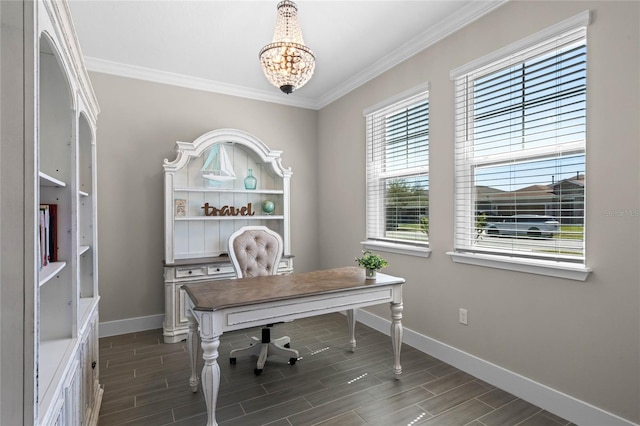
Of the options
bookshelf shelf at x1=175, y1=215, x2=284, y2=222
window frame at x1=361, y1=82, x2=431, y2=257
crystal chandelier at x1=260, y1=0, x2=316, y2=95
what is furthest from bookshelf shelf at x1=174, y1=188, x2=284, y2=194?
crystal chandelier at x1=260, y1=0, x2=316, y2=95

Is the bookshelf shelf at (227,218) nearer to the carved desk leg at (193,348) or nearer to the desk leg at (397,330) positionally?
the carved desk leg at (193,348)

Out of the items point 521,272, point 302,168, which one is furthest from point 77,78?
point 302,168

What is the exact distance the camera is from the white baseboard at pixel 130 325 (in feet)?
11.4

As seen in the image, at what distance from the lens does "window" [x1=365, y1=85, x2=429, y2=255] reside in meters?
3.17

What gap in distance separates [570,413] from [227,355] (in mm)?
2546

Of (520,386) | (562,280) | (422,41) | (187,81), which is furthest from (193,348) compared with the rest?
(422,41)

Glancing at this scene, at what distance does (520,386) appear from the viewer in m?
2.27

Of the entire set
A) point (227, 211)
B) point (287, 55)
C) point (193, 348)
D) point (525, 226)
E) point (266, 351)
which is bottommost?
point (266, 351)

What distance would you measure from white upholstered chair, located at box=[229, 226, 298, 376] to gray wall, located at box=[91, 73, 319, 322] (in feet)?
4.38

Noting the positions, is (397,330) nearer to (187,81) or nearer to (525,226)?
(525,226)

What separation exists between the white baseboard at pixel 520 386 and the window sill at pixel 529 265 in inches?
28.7

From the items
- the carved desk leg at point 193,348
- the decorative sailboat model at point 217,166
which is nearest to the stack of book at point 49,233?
the carved desk leg at point 193,348

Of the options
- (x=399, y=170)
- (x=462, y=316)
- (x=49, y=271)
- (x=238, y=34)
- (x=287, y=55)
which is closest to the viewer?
(x=49, y=271)

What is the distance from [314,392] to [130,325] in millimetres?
2343
